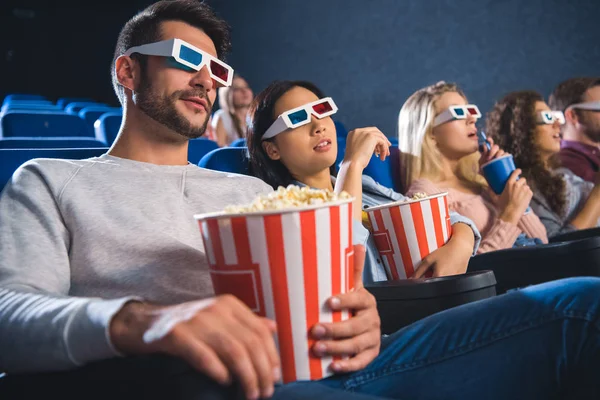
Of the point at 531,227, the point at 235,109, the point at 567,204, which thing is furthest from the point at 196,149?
the point at 235,109

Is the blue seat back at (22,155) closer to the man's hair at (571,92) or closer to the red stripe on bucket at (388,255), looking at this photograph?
the red stripe on bucket at (388,255)

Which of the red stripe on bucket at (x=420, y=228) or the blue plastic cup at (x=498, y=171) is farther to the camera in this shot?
the blue plastic cup at (x=498, y=171)

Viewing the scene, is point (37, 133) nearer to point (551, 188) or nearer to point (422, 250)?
point (422, 250)

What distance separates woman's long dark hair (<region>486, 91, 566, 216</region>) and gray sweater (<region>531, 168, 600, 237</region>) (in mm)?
34

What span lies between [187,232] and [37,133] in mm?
1488

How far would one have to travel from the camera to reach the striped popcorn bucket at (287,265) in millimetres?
661

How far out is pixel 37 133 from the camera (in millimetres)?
2197

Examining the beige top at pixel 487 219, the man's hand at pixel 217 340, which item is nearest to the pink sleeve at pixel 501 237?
the beige top at pixel 487 219

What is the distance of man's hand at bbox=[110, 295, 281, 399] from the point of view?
543mm

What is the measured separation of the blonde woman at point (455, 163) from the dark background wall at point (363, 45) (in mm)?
3012

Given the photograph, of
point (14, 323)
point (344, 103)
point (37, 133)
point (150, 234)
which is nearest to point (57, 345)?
point (14, 323)

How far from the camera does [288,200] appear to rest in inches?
27.5

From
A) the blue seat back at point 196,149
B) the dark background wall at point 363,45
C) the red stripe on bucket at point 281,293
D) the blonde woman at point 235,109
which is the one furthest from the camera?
the dark background wall at point 363,45

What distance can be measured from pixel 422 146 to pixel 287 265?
1.64 m
